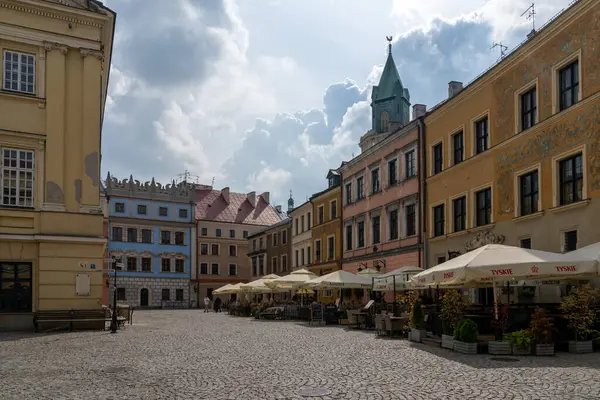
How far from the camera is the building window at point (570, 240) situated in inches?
761

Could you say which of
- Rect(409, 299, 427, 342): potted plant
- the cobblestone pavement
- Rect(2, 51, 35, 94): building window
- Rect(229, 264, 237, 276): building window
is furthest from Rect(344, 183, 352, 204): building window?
Rect(229, 264, 237, 276): building window

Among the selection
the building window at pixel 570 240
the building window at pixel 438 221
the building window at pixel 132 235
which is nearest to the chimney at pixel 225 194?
the building window at pixel 132 235

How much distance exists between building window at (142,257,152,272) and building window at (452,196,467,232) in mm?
48857

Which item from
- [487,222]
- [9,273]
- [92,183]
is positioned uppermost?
[92,183]

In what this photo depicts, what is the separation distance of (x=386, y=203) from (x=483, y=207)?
10.5 meters

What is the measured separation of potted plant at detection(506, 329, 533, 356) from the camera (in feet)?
45.8

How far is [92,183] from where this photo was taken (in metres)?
24.8

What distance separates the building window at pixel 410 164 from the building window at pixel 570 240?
41.7ft

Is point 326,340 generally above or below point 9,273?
below

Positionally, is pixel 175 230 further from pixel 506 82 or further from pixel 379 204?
pixel 506 82

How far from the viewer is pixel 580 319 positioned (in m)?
14.4

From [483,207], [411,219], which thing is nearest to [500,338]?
[483,207]

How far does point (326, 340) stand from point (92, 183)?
1224 cm

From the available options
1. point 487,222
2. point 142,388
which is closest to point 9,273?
point 142,388
